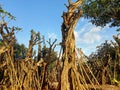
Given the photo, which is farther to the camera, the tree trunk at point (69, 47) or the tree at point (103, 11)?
the tree at point (103, 11)

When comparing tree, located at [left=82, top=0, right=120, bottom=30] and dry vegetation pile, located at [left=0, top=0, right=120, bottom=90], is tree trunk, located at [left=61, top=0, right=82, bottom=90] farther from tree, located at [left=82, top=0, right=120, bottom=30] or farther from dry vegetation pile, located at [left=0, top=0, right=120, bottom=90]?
tree, located at [left=82, top=0, right=120, bottom=30]

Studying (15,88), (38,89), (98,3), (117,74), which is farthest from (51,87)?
(98,3)

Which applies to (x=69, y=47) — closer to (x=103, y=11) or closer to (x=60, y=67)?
(x=60, y=67)

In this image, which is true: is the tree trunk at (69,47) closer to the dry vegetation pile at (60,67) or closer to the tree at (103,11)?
the dry vegetation pile at (60,67)

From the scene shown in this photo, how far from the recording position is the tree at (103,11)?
63.7ft

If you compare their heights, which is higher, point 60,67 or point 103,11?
point 103,11

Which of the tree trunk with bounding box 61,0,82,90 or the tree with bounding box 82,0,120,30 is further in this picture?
the tree with bounding box 82,0,120,30

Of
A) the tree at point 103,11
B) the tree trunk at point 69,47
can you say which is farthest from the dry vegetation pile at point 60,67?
the tree at point 103,11

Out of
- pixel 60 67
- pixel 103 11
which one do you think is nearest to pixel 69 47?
pixel 60 67

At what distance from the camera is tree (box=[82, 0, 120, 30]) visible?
63.7ft

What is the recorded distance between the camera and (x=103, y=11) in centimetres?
1995

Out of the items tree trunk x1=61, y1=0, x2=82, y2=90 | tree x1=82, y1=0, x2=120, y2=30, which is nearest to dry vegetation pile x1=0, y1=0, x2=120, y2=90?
tree trunk x1=61, y1=0, x2=82, y2=90

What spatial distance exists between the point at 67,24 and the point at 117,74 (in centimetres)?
576

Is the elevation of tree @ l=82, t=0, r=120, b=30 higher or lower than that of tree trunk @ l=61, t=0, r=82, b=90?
→ higher
